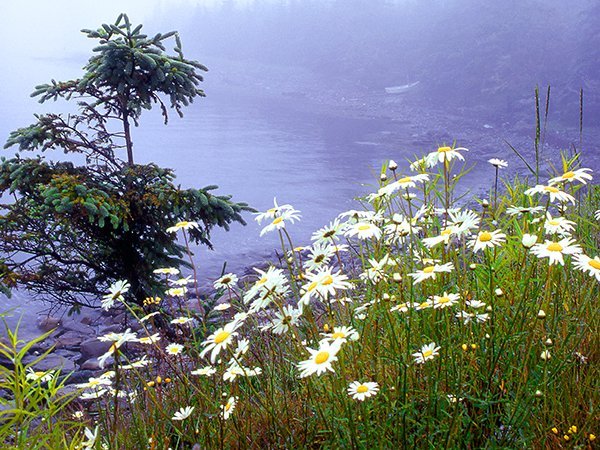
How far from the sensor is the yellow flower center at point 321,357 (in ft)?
3.76

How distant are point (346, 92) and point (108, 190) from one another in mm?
36238

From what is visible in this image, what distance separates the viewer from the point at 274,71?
44031mm

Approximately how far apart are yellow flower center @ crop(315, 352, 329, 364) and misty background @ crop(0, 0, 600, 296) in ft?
33.3

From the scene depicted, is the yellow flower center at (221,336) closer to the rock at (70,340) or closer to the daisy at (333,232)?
the daisy at (333,232)

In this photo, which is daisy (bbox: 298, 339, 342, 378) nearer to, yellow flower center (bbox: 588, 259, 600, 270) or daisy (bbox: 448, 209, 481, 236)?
daisy (bbox: 448, 209, 481, 236)

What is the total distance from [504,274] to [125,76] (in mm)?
3879

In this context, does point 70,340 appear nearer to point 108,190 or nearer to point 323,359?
point 108,190

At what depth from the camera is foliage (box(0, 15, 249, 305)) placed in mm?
4590

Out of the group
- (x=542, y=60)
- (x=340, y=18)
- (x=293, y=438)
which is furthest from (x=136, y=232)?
(x=340, y=18)

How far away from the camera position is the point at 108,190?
480cm

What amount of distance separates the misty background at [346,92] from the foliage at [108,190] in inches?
231

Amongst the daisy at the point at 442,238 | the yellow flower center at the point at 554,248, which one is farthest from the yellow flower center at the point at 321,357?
the yellow flower center at the point at 554,248

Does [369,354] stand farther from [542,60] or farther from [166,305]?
[542,60]

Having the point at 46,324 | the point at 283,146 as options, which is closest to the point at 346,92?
the point at 283,146
